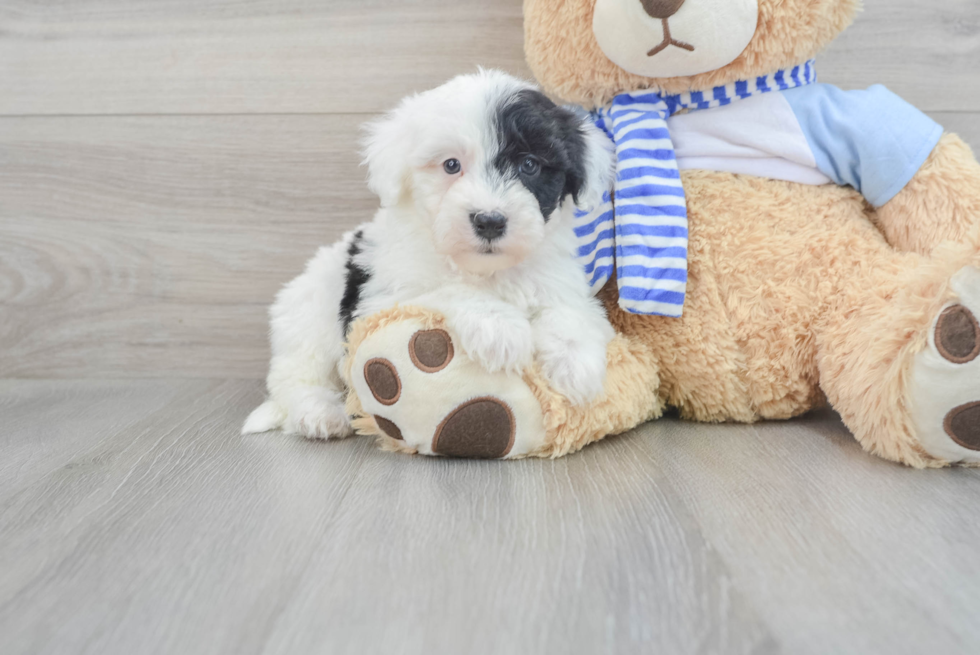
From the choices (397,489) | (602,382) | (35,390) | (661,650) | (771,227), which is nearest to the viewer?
Answer: (661,650)

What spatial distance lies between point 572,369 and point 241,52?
1.23 m

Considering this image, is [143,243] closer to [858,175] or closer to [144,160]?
[144,160]

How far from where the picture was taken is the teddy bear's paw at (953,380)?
3.31 ft

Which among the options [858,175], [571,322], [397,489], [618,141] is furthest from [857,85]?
[397,489]

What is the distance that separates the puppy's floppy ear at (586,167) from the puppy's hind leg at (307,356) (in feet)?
1.75

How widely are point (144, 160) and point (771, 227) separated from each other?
4.96 ft

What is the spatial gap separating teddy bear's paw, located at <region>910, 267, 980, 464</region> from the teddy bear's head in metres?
0.53

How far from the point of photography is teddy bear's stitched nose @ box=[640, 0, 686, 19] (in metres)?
1.22

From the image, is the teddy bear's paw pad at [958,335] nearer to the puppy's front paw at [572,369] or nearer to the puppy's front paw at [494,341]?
the puppy's front paw at [572,369]

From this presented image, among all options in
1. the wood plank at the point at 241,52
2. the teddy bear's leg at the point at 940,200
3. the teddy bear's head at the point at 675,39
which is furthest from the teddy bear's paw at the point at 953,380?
the wood plank at the point at 241,52

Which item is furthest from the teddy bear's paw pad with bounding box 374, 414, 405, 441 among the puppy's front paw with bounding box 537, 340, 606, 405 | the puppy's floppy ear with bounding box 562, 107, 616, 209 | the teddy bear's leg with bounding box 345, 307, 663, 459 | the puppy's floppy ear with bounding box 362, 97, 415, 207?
the puppy's floppy ear with bounding box 562, 107, 616, 209

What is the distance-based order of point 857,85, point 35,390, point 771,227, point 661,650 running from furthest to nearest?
1. point 35,390
2. point 857,85
3. point 771,227
4. point 661,650

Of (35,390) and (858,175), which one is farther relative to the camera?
(35,390)

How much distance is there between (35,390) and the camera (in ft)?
6.13
